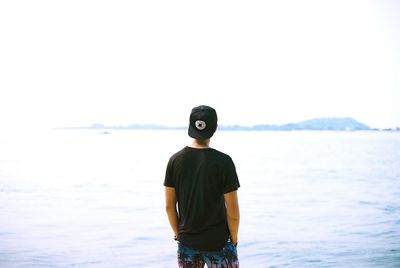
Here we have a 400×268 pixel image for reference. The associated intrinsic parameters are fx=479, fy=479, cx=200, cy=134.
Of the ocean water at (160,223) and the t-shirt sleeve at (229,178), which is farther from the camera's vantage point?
the ocean water at (160,223)

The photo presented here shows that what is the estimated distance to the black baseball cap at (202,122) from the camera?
7.88ft

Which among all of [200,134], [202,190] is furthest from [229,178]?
[200,134]

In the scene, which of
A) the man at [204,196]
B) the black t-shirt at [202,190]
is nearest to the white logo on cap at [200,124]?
the man at [204,196]

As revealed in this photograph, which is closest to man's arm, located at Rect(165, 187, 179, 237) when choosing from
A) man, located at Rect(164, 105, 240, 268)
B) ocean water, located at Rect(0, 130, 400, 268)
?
man, located at Rect(164, 105, 240, 268)

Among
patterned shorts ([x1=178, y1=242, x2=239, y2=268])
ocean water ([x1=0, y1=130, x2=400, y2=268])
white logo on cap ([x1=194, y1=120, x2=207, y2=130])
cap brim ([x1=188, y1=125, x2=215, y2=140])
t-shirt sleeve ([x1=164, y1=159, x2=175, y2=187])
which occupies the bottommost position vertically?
ocean water ([x1=0, y1=130, x2=400, y2=268])

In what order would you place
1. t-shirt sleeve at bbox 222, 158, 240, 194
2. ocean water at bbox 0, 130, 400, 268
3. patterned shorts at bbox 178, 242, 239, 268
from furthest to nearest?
ocean water at bbox 0, 130, 400, 268 → patterned shorts at bbox 178, 242, 239, 268 → t-shirt sleeve at bbox 222, 158, 240, 194

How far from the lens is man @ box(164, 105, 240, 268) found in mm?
2346

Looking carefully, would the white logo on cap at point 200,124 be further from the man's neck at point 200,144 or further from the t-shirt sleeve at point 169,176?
the t-shirt sleeve at point 169,176

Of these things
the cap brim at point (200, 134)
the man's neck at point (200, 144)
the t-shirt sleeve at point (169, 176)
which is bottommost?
the t-shirt sleeve at point (169, 176)

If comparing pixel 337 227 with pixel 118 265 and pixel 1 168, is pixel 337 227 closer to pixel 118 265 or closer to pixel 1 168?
pixel 118 265

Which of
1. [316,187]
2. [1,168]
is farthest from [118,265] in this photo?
[1,168]

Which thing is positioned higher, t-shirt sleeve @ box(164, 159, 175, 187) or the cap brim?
the cap brim

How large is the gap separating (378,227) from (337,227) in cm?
88

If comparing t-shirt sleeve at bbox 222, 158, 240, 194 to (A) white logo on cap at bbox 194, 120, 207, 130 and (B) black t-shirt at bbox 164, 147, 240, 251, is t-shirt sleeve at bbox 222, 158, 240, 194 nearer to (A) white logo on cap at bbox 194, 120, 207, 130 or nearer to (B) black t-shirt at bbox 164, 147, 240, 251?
(B) black t-shirt at bbox 164, 147, 240, 251
